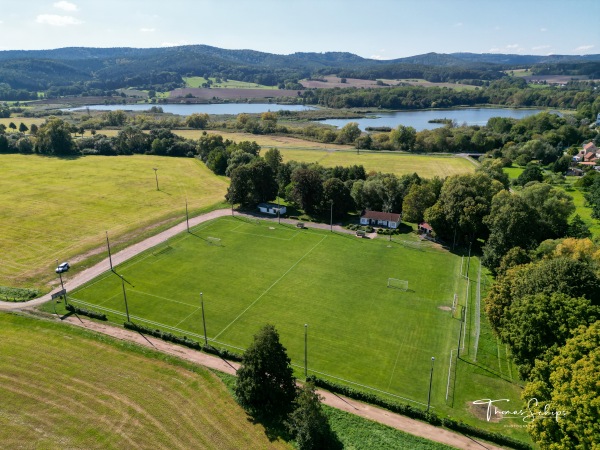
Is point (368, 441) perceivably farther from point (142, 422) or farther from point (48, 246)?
point (48, 246)

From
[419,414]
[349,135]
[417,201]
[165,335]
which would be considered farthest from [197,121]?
[419,414]

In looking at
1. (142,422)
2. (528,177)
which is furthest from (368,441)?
(528,177)

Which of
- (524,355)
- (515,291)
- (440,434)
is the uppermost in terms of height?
(515,291)

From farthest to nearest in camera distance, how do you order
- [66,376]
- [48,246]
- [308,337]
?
[48,246]
[308,337]
[66,376]

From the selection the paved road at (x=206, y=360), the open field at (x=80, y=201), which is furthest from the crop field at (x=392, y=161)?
the paved road at (x=206, y=360)

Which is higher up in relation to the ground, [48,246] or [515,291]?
[515,291]

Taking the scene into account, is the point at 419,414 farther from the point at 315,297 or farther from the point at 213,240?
the point at 213,240

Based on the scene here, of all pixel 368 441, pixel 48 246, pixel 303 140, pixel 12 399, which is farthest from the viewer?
pixel 303 140

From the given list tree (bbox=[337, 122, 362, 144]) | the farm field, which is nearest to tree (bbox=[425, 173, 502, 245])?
the farm field
